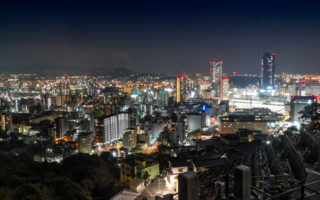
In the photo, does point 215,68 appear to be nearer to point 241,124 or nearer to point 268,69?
point 268,69

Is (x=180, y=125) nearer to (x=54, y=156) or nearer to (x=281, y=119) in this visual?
(x=54, y=156)

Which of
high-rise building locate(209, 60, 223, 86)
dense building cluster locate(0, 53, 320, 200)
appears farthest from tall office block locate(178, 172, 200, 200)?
high-rise building locate(209, 60, 223, 86)

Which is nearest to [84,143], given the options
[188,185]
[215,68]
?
[188,185]

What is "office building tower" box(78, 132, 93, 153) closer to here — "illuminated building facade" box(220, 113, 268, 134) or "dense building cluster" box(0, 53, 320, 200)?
"dense building cluster" box(0, 53, 320, 200)

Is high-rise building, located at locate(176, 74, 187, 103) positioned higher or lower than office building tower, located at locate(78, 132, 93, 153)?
higher

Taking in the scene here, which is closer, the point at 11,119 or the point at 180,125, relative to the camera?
the point at 180,125

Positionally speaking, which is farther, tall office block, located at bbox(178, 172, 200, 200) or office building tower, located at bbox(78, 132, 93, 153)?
office building tower, located at bbox(78, 132, 93, 153)

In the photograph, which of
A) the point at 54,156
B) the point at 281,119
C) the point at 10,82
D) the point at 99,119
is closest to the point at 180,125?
the point at 99,119

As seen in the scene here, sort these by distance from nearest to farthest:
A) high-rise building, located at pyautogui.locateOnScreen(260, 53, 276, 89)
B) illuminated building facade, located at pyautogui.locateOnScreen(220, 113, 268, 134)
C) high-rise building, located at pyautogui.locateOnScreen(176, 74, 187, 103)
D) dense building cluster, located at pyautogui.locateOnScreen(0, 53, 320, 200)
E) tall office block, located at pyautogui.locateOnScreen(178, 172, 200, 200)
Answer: tall office block, located at pyautogui.locateOnScreen(178, 172, 200, 200), dense building cluster, located at pyautogui.locateOnScreen(0, 53, 320, 200), illuminated building facade, located at pyautogui.locateOnScreen(220, 113, 268, 134), high-rise building, located at pyautogui.locateOnScreen(176, 74, 187, 103), high-rise building, located at pyautogui.locateOnScreen(260, 53, 276, 89)

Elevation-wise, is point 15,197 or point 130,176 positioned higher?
point 15,197
